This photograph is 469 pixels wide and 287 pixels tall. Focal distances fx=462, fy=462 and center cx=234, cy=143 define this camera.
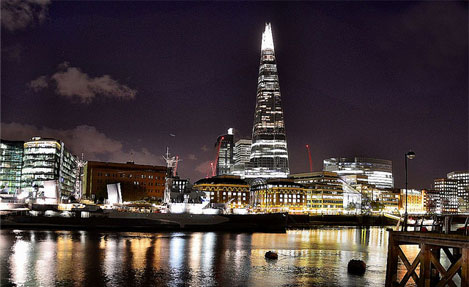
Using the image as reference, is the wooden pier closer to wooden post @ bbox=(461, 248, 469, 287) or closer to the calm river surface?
wooden post @ bbox=(461, 248, 469, 287)

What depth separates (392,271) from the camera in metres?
27.1

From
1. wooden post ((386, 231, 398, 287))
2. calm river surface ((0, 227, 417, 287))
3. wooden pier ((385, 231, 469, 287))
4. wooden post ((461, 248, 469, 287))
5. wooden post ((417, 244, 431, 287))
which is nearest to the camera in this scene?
wooden post ((461, 248, 469, 287))

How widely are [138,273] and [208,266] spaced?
7758 mm

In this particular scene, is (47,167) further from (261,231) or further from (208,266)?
(208,266)

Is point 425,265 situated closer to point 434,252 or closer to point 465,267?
point 434,252

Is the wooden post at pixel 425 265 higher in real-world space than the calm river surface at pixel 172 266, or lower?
higher

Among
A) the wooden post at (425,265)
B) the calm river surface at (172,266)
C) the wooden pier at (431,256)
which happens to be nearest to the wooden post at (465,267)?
the wooden pier at (431,256)

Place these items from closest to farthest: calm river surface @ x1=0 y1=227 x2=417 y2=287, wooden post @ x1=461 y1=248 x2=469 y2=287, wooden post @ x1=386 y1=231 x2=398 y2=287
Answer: wooden post @ x1=461 y1=248 x2=469 y2=287, wooden post @ x1=386 y1=231 x2=398 y2=287, calm river surface @ x1=0 y1=227 x2=417 y2=287

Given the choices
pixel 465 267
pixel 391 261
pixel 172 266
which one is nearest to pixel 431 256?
pixel 465 267

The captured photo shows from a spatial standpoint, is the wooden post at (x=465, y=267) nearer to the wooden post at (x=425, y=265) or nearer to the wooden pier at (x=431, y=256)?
the wooden pier at (x=431, y=256)

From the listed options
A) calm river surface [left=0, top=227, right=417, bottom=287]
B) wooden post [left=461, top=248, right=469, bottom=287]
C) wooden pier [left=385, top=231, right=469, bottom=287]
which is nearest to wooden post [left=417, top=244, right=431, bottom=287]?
wooden pier [left=385, top=231, right=469, bottom=287]

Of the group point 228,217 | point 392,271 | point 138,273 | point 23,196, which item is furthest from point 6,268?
point 23,196

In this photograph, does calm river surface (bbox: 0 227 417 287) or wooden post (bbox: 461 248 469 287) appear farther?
calm river surface (bbox: 0 227 417 287)

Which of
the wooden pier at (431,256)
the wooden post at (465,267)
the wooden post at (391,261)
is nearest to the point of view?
the wooden post at (465,267)
